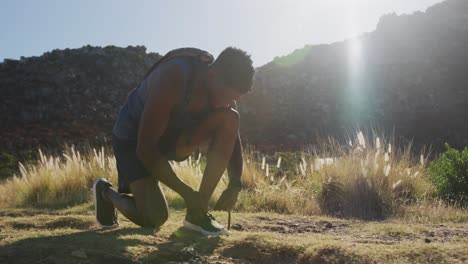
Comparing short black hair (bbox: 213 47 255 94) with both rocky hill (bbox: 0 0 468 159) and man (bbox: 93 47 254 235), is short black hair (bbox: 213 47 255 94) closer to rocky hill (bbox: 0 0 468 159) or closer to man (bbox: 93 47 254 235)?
man (bbox: 93 47 254 235)

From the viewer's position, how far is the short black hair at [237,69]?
3.20 m

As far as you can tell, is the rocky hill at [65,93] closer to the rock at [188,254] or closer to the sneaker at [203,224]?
the sneaker at [203,224]

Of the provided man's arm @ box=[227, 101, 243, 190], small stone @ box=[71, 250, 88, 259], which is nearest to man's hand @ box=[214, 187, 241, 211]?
man's arm @ box=[227, 101, 243, 190]

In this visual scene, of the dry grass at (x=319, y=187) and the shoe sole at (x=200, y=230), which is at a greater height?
the shoe sole at (x=200, y=230)

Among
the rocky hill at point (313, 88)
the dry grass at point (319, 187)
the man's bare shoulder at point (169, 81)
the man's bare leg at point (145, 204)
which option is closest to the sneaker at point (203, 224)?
the man's bare leg at point (145, 204)

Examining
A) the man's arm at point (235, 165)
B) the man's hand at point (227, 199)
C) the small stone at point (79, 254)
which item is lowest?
the small stone at point (79, 254)

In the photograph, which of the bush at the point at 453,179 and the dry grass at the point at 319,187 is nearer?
the dry grass at the point at 319,187

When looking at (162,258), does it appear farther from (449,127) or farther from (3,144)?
(449,127)

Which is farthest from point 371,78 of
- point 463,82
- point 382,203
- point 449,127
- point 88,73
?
point 382,203

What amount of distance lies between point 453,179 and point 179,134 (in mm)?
4672

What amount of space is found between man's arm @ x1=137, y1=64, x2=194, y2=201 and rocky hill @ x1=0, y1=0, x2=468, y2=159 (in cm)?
1464

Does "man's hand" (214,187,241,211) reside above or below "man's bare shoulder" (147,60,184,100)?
below

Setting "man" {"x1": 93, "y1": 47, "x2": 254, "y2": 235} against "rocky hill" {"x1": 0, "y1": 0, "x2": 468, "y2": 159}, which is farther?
"rocky hill" {"x1": 0, "y1": 0, "x2": 468, "y2": 159}

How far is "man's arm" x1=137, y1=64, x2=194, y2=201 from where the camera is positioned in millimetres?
2998
